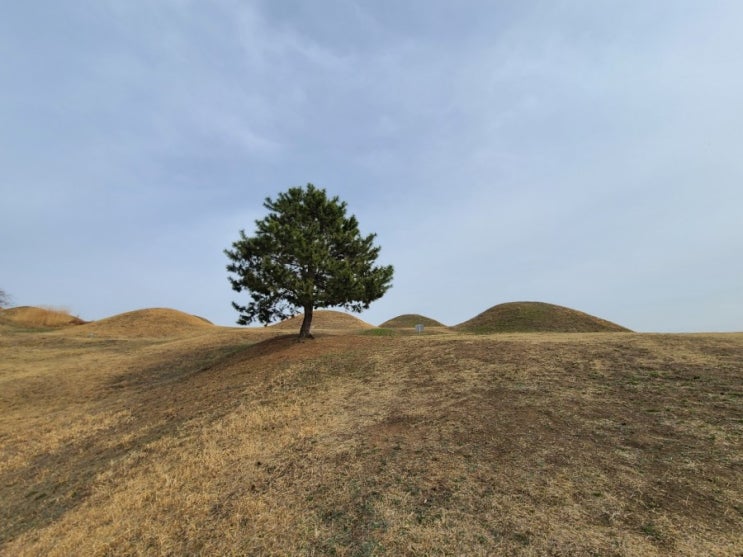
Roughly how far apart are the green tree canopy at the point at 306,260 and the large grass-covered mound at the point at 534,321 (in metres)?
17.5

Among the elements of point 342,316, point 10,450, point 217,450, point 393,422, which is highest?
point 342,316

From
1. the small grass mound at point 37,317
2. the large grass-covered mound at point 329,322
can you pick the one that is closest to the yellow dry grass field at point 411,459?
the large grass-covered mound at point 329,322

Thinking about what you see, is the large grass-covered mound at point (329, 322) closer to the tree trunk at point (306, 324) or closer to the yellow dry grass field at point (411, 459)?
the tree trunk at point (306, 324)

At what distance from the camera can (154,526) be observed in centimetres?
663

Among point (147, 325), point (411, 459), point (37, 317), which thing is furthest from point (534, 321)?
point (37, 317)

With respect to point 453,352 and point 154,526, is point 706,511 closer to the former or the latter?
point 154,526

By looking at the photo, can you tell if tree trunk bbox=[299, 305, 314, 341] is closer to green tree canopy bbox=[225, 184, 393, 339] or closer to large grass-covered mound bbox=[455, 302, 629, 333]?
green tree canopy bbox=[225, 184, 393, 339]

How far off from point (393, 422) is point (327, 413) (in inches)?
89.4

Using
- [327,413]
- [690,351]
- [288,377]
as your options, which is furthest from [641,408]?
[288,377]

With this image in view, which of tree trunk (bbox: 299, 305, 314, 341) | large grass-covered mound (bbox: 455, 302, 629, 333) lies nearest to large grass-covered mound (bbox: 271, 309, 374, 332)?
large grass-covered mound (bbox: 455, 302, 629, 333)

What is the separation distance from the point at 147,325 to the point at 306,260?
3066cm

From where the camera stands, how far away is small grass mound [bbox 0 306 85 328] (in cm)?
4384

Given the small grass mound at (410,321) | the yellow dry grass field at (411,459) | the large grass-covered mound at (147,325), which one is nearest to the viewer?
the yellow dry grass field at (411,459)

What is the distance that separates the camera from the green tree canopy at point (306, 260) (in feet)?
62.5
